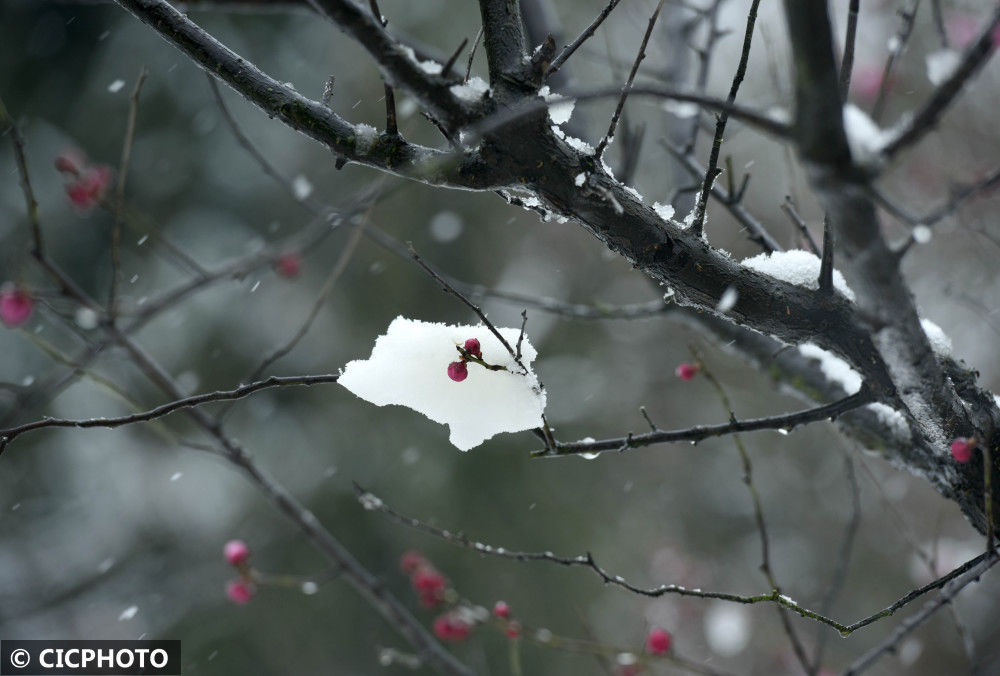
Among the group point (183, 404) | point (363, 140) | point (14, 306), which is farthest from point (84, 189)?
point (363, 140)

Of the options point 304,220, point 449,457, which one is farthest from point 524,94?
point 304,220

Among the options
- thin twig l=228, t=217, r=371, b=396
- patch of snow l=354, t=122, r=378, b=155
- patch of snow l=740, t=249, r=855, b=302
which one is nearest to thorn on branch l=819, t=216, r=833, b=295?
patch of snow l=740, t=249, r=855, b=302

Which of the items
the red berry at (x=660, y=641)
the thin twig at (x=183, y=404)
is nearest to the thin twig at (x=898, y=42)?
the thin twig at (x=183, y=404)

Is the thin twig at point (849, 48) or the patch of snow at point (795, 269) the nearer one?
the thin twig at point (849, 48)

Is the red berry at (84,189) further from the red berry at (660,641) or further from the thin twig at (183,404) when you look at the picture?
the red berry at (660,641)

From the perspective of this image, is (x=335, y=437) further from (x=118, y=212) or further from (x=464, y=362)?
(x=464, y=362)

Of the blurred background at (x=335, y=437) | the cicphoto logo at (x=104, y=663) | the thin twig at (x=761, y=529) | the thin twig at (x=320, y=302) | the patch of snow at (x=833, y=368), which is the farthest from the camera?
the blurred background at (x=335, y=437)
